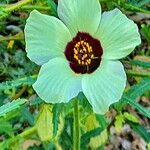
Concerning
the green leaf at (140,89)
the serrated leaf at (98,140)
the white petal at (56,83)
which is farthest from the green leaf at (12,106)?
the serrated leaf at (98,140)

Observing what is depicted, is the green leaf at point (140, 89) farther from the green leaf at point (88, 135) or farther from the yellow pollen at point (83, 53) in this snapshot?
the yellow pollen at point (83, 53)

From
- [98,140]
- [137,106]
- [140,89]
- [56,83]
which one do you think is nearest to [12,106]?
[56,83]

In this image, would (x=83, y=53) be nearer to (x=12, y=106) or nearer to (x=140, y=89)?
(x=12, y=106)

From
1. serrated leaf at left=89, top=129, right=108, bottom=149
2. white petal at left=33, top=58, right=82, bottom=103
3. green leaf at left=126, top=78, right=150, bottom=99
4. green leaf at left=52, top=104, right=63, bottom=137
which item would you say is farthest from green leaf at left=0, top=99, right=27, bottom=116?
serrated leaf at left=89, top=129, right=108, bottom=149

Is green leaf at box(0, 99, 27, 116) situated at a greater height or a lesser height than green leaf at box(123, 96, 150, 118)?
greater

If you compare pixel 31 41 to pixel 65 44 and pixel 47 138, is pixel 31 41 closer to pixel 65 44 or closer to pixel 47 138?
pixel 65 44

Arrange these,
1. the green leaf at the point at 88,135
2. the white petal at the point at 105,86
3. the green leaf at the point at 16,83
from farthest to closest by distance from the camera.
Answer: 1. the green leaf at the point at 88,135
2. the green leaf at the point at 16,83
3. the white petal at the point at 105,86

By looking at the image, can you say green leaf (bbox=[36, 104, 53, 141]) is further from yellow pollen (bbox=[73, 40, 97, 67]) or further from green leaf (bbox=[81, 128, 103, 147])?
yellow pollen (bbox=[73, 40, 97, 67])
